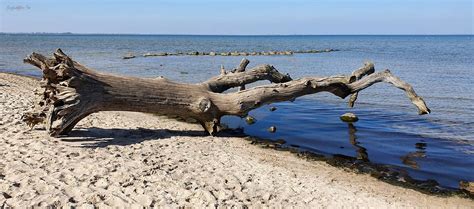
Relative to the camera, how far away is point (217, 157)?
32.1ft

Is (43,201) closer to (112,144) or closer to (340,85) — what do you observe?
(112,144)

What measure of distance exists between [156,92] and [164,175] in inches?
145

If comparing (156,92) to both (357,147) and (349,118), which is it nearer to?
(357,147)

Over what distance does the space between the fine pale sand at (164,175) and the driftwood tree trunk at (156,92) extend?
24.8 inches

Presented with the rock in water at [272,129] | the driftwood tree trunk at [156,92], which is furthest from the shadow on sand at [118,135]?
the rock in water at [272,129]

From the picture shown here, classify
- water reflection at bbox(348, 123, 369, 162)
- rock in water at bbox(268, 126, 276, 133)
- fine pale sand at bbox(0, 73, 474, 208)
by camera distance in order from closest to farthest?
fine pale sand at bbox(0, 73, 474, 208) < water reflection at bbox(348, 123, 369, 162) < rock in water at bbox(268, 126, 276, 133)

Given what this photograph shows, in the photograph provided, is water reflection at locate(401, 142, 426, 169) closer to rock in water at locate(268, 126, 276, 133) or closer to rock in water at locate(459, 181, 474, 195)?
rock in water at locate(459, 181, 474, 195)

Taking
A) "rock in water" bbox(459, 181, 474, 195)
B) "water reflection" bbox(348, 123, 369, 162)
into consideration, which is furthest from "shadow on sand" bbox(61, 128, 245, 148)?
"rock in water" bbox(459, 181, 474, 195)

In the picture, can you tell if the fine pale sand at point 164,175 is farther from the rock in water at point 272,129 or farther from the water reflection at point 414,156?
the rock in water at point 272,129

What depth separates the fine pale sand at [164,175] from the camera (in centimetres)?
670

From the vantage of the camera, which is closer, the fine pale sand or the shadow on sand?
the fine pale sand

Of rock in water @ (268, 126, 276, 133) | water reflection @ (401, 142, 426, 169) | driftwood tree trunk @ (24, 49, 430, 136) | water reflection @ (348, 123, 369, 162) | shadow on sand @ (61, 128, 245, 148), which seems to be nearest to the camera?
driftwood tree trunk @ (24, 49, 430, 136)

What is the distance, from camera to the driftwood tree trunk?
9758 millimetres

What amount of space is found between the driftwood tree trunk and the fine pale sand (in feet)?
2.07
